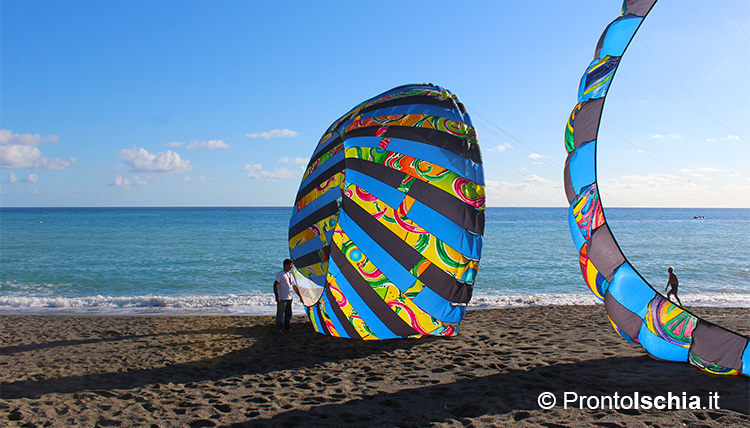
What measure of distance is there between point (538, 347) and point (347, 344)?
2492 millimetres

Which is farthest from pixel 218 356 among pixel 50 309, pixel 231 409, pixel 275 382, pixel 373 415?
pixel 50 309

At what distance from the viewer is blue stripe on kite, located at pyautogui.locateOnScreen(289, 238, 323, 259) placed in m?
7.18

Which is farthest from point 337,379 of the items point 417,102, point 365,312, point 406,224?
point 417,102

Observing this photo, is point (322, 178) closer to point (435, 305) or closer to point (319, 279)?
point (319, 279)

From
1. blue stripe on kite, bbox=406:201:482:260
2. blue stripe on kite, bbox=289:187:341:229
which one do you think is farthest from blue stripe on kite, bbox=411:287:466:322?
blue stripe on kite, bbox=289:187:341:229

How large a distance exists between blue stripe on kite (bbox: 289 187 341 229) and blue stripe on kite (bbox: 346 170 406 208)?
41cm

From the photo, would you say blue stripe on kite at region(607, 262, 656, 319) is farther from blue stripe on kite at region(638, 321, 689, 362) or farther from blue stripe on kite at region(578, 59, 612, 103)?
blue stripe on kite at region(578, 59, 612, 103)

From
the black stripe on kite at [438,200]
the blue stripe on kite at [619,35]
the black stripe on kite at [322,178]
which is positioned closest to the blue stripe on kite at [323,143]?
the black stripe on kite at [322,178]

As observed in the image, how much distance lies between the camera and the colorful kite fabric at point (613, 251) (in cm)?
430

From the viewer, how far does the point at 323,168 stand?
737 centimetres

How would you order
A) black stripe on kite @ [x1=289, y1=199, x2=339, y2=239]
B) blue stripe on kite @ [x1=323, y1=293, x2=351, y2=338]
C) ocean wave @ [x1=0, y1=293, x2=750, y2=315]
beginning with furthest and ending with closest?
ocean wave @ [x1=0, y1=293, x2=750, y2=315] < black stripe on kite @ [x1=289, y1=199, x2=339, y2=239] < blue stripe on kite @ [x1=323, y1=293, x2=351, y2=338]

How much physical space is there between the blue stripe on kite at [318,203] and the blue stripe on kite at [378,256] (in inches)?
21.7

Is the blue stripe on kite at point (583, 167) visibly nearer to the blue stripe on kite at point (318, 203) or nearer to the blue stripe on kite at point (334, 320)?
the blue stripe on kite at point (318, 203)

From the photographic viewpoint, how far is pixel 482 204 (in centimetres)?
611
